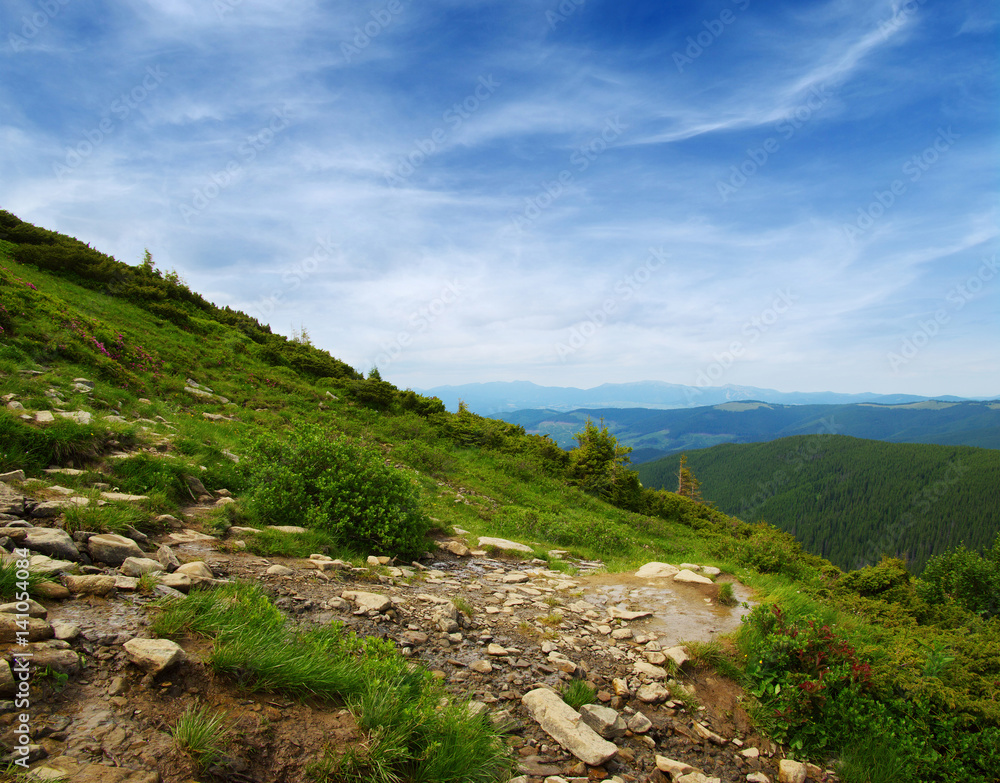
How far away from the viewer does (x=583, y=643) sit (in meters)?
5.90

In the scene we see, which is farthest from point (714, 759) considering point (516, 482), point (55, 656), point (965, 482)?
point (965, 482)

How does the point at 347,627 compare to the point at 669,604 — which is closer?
the point at 347,627

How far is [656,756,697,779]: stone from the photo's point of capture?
399 centimetres

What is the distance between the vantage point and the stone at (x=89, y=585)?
12.2 ft

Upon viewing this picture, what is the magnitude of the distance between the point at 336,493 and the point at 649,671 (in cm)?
587

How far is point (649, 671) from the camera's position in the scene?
5.36 metres

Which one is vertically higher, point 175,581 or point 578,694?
point 175,581

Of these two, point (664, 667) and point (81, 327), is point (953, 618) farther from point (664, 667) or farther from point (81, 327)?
point (81, 327)

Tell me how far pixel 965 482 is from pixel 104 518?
270 metres

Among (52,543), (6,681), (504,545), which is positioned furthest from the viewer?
(504,545)

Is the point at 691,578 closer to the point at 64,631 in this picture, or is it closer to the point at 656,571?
the point at 656,571

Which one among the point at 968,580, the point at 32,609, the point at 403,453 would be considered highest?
the point at 32,609

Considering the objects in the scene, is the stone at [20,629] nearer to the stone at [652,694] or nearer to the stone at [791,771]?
the stone at [652,694]

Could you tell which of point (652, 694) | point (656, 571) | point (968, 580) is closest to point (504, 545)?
point (656, 571)
